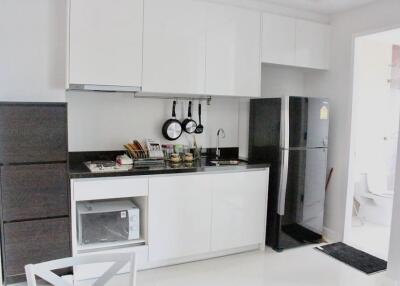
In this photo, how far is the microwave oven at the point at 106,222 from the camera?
8.64ft

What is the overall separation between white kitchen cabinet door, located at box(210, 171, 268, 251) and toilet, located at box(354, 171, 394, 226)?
1.75 m

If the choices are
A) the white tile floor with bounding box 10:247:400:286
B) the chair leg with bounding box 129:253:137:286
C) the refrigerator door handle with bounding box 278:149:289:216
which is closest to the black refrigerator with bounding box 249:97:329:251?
the refrigerator door handle with bounding box 278:149:289:216

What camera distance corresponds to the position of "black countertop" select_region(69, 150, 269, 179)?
252 centimetres

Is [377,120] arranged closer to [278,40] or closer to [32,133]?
[278,40]

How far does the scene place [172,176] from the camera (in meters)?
2.79

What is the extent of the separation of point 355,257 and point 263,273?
99cm

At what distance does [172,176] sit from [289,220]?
1.31m

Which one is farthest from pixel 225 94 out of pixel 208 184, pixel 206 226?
pixel 206 226

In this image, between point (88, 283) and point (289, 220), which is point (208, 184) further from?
point (88, 283)

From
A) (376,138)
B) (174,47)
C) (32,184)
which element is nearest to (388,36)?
(376,138)

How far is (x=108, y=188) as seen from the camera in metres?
2.57

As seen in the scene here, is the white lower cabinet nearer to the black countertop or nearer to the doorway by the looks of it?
the black countertop

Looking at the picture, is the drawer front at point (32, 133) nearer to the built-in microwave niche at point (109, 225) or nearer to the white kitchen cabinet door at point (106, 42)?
the white kitchen cabinet door at point (106, 42)

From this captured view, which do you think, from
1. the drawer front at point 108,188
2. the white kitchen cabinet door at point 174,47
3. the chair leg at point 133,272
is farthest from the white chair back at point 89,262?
the white kitchen cabinet door at point 174,47
